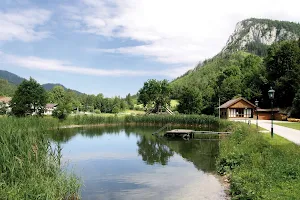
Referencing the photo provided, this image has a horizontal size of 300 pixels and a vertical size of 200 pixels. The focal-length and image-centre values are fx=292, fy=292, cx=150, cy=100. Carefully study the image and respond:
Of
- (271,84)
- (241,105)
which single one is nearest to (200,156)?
(241,105)

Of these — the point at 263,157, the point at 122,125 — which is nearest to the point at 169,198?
the point at 263,157

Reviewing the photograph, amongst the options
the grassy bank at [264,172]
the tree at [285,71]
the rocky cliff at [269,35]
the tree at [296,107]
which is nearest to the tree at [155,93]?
the tree at [285,71]

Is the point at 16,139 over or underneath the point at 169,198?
over

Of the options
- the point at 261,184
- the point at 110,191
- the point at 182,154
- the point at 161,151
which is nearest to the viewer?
the point at 261,184

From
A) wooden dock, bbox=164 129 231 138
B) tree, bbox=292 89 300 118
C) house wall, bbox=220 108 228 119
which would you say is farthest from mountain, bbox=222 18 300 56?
wooden dock, bbox=164 129 231 138

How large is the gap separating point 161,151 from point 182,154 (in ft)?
8.68

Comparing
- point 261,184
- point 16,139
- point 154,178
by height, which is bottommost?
point 154,178

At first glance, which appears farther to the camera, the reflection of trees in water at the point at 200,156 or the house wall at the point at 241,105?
the house wall at the point at 241,105

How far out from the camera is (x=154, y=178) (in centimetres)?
1688

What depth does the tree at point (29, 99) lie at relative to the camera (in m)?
58.5

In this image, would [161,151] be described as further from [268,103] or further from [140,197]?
[268,103]

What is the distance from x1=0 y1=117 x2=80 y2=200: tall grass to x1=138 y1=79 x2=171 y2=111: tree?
235 feet

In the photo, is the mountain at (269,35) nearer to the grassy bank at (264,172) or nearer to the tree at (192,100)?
the tree at (192,100)

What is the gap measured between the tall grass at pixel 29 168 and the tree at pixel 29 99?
1963 inches
